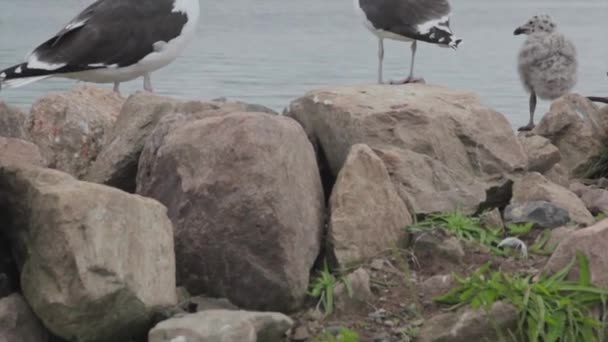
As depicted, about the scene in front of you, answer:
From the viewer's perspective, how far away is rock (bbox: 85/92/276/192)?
15.9 feet

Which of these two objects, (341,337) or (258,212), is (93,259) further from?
(341,337)

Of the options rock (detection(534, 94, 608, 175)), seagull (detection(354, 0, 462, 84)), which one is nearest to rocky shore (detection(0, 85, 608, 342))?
rock (detection(534, 94, 608, 175))

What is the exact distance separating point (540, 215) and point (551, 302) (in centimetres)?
96

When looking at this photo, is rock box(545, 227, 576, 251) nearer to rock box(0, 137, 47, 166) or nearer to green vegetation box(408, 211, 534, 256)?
green vegetation box(408, 211, 534, 256)

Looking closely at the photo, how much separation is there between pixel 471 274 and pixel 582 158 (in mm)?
2775

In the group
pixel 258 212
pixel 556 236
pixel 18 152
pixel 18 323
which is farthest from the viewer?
pixel 556 236

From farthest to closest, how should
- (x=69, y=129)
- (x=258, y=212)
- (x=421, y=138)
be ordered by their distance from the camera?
1. (x=69, y=129)
2. (x=421, y=138)
3. (x=258, y=212)

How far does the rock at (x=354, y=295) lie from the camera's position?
13.5 ft

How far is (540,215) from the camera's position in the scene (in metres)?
4.77

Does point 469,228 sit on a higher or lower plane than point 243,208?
lower

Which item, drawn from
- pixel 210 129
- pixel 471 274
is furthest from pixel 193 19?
pixel 471 274

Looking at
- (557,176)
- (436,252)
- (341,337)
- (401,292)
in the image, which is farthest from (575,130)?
(341,337)

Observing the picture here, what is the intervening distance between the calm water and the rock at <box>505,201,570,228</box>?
3450 millimetres

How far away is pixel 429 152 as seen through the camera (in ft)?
16.7
